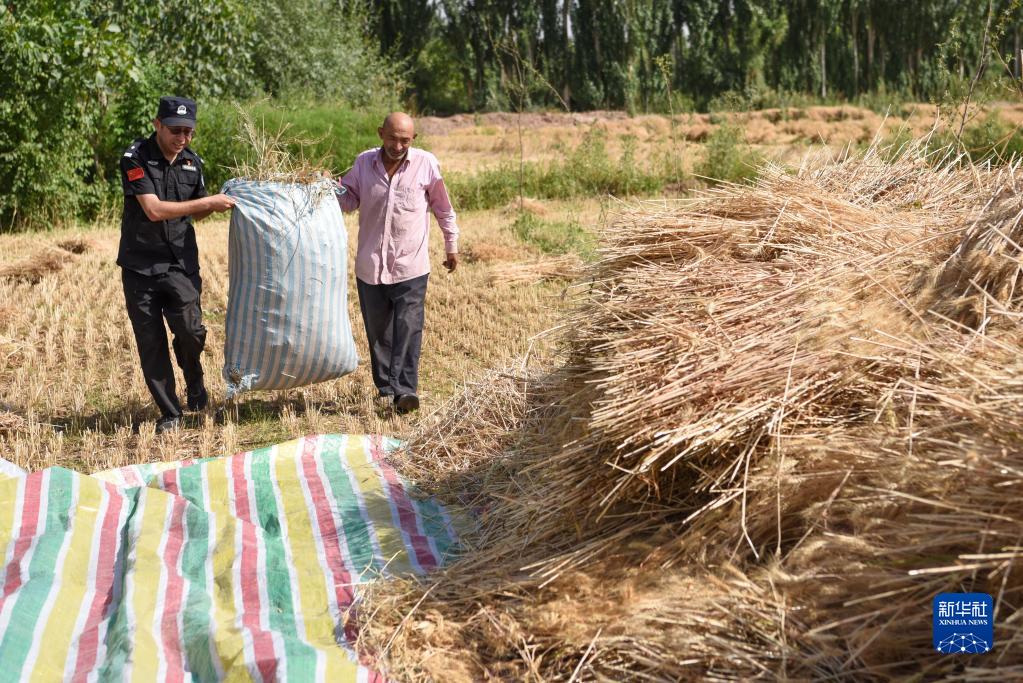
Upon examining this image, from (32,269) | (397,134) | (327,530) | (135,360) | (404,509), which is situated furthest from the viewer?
(32,269)

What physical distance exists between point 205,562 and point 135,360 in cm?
339

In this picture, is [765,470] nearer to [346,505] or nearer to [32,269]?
[346,505]

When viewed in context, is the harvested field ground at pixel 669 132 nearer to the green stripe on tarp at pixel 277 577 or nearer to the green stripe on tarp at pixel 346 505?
the green stripe on tarp at pixel 346 505

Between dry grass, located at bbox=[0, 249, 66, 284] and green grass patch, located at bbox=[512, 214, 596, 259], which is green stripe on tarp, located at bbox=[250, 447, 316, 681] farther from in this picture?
green grass patch, located at bbox=[512, 214, 596, 259]

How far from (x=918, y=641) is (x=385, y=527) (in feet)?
6.71

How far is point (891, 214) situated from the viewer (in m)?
3.40

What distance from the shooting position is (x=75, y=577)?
10.5 ft

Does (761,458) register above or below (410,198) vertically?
below

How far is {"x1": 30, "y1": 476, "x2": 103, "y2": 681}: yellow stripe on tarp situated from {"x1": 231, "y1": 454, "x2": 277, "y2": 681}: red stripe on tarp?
0.49m

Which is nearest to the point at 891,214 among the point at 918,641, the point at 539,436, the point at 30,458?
the point at 539,436

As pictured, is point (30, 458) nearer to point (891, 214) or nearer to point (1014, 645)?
point (891, 214)

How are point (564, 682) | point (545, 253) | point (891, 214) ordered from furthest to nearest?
1. point (545, 253)
2. point (891, 214)
3. point (564, 682)

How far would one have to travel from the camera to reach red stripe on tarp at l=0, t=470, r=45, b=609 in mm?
3121

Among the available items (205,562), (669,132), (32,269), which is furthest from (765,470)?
(669,132)
